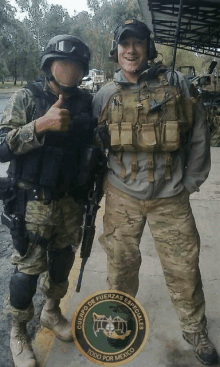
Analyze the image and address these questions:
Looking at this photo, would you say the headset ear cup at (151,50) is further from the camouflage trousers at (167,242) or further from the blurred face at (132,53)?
the camouflage trousers at (167,242)

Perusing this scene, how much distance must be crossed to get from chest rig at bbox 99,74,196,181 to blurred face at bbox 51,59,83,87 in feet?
0.90

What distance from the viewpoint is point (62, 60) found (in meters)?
1.91

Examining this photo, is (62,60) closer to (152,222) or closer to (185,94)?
(185,94)

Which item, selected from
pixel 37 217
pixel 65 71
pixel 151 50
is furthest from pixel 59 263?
pixel 151 50

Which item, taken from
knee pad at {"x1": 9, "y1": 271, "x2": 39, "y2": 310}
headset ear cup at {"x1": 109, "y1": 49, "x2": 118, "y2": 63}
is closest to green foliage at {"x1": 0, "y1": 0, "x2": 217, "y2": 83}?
headset ear cup at {"x1": 109, "y1": 49, "x2": 118, "y2": 63}

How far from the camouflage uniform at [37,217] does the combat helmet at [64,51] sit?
5.5 inches

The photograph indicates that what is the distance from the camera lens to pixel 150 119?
202 cm

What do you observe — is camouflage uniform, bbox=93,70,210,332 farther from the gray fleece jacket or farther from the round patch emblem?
the round patch emblem

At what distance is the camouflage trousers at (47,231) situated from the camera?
200cm

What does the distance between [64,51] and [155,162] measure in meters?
0.80

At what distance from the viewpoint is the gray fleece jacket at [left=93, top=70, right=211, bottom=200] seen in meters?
2.06

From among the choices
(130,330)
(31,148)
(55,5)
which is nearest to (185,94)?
(31,148)

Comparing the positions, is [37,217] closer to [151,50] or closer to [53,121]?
[53,121]

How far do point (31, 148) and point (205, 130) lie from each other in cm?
103
